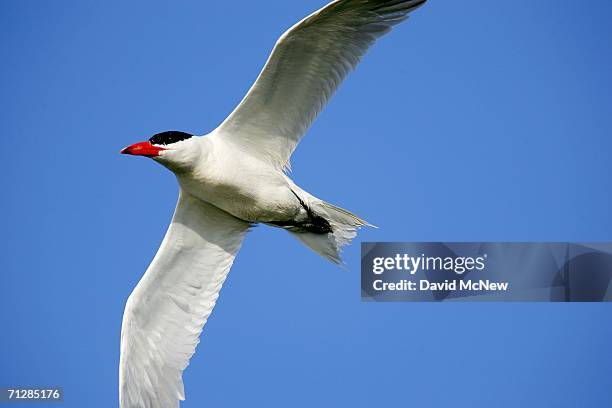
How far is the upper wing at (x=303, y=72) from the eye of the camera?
348 inches

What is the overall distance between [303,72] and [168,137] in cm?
134

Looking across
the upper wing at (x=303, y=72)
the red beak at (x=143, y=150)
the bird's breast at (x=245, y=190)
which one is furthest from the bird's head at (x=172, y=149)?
the upper wing at (x=303, y=72)

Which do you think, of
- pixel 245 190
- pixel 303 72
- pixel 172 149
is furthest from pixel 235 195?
pixel 303 72

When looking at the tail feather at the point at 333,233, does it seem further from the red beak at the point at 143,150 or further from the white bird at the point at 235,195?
the red beak at the point at 143,150

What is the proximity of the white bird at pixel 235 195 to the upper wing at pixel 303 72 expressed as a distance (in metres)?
0.01

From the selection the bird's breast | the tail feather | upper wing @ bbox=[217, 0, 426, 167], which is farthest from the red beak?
the tail feather

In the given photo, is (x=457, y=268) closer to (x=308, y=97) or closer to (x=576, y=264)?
(x=576, y=264)

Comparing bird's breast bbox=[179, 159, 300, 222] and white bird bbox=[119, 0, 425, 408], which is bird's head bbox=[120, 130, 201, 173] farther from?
bird's breast bbox=[179, 159, 300, 222]

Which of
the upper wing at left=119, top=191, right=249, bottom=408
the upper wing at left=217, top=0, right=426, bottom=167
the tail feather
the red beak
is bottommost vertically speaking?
the upper wing at left=119, top=191, right=249, bottom=408

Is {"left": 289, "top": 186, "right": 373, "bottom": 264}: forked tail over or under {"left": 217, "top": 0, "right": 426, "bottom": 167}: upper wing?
under

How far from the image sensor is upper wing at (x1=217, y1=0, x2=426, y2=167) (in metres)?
8.83

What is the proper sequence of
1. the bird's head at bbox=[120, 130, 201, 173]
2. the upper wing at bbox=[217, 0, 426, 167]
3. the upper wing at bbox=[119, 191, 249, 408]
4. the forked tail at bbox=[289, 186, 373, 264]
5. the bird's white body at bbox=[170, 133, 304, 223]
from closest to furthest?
the upper wing at bbox=[217, 0, 426, 167] < the bird's head at bbox=[120, 130, 201, 173] < the bird's white body at bbox=[170, 133, 304, 223] < the forked tail at bbox=[289, 186, 373, 264] < the upper wing at bbox=[119, 191, 249, 408]

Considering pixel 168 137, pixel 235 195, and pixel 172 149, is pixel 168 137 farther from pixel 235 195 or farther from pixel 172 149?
pixel 235 195

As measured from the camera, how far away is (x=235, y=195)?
31.0 feet
